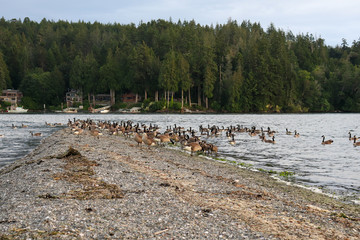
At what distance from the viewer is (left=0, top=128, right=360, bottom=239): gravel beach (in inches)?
319

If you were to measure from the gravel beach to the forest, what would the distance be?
10627 cm

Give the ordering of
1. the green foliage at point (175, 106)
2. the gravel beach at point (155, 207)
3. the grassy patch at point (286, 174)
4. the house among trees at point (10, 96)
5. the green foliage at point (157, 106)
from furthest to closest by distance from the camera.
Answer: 1. the house among trees at point (10, 96)
2. the green foliage at point (157, 106)
3. the green foliage at point (175, 106)
4. the grassy patch at point (286, 174)
5. the gravel beach at point (155, 207)

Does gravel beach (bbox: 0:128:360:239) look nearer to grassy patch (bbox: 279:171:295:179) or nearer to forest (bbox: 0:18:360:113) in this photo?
grassy patch (bbox: 279:171:295:179)

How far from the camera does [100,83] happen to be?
456 ft

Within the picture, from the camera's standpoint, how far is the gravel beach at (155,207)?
809cm

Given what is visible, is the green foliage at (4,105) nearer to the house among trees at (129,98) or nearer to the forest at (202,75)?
the forest at (202,75)

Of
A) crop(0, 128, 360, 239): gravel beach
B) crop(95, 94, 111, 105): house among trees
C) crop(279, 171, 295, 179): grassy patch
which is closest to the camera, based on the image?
crop(0, 128, 360, 239): gravel beach

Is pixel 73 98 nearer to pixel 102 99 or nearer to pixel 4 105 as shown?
pixel 102 99

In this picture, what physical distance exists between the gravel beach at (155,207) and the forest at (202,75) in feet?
349

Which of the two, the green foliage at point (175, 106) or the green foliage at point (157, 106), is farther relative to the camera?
the green foliage at point (157, 106)

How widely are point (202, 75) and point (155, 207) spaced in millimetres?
119057

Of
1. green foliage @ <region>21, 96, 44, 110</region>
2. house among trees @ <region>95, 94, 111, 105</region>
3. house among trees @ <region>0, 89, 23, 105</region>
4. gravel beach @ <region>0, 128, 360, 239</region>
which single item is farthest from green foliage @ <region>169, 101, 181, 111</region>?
gravel beach @ <region>0, 128, 360, 239</region>

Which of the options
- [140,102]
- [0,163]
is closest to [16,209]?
[0,163]

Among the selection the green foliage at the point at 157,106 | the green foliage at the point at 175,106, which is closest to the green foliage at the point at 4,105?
the green foliage at the point at 157,106
